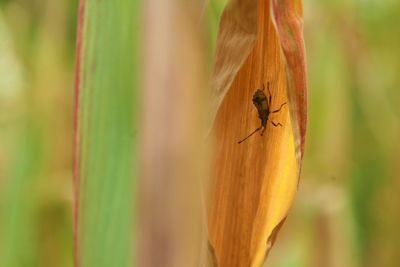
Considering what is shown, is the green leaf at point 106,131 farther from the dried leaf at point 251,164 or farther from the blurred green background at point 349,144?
the blurred green background at point 349,144

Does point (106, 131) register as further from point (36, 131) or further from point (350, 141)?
point (350, 141)

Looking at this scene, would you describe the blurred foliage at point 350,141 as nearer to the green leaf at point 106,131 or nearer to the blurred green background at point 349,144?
the blurred green background at point 349,144

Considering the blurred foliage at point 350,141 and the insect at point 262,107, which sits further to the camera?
the blurred foliage at point 350,141

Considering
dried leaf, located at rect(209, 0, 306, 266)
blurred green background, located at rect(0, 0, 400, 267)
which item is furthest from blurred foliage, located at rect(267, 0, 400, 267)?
dried leaf, located at rect(209, 0, 306, 266)

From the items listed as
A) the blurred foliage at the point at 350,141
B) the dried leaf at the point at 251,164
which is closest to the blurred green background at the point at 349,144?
the blurred foliage at the point at 350,141

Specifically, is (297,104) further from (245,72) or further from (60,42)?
(60,42)

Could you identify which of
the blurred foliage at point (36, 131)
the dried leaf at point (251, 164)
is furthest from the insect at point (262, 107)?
the blurred foliage at point (36, 131)

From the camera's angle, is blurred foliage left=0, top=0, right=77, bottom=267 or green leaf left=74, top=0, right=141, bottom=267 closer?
green leaf left=74, top=0, right=141, bottom=267

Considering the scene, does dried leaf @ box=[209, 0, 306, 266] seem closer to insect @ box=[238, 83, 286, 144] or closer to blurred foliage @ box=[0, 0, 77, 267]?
insect @ box=[238, 83, 286, 144]

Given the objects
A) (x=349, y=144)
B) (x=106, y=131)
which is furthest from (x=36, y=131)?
(x=349, y=144)

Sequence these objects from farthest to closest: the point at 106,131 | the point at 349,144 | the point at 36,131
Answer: the point at 349,144, the point at 36,131, the point at 106,131

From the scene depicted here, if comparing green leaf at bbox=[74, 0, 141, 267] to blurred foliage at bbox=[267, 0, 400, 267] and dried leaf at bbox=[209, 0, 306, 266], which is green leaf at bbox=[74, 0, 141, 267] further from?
blurred foliage at bbox=[267, 0, 400, 267]

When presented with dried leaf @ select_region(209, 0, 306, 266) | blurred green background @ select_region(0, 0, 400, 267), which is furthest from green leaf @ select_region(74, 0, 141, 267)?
blurred green background @ select_region(0, 0, 400, 267)
